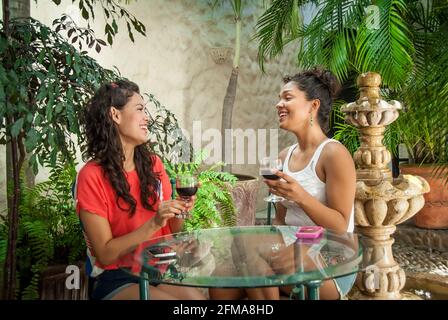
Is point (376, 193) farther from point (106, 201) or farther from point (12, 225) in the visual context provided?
point (12, 225)

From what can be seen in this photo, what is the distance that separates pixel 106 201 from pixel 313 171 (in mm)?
836

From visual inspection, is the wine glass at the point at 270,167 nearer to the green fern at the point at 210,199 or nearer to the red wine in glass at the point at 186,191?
the red wine in glass at the point at 186,191

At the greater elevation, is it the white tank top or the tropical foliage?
the tropical foliage

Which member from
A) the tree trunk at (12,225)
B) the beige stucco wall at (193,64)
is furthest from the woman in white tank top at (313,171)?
the beige stucco wall at (193,64)

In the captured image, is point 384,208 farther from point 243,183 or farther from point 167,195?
point 243,183

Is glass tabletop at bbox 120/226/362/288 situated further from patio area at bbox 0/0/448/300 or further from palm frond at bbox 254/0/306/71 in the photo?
palm frond at bbox 254/0/306/71

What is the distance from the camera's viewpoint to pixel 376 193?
2.56 meters

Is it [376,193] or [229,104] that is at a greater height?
[229,104]

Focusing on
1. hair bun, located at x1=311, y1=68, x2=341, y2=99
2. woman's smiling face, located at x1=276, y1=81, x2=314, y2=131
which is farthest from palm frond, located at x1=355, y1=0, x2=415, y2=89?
woman's smiling face, located at x1=276, y1=81, x2=314, y2=131

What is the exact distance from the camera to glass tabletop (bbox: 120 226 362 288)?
1.47 meters

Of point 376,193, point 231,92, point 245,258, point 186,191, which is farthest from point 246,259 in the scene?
point 231,92

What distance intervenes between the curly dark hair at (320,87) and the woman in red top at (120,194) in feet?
2.34

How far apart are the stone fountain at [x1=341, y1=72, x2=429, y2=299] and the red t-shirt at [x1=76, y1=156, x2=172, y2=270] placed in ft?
3.89
